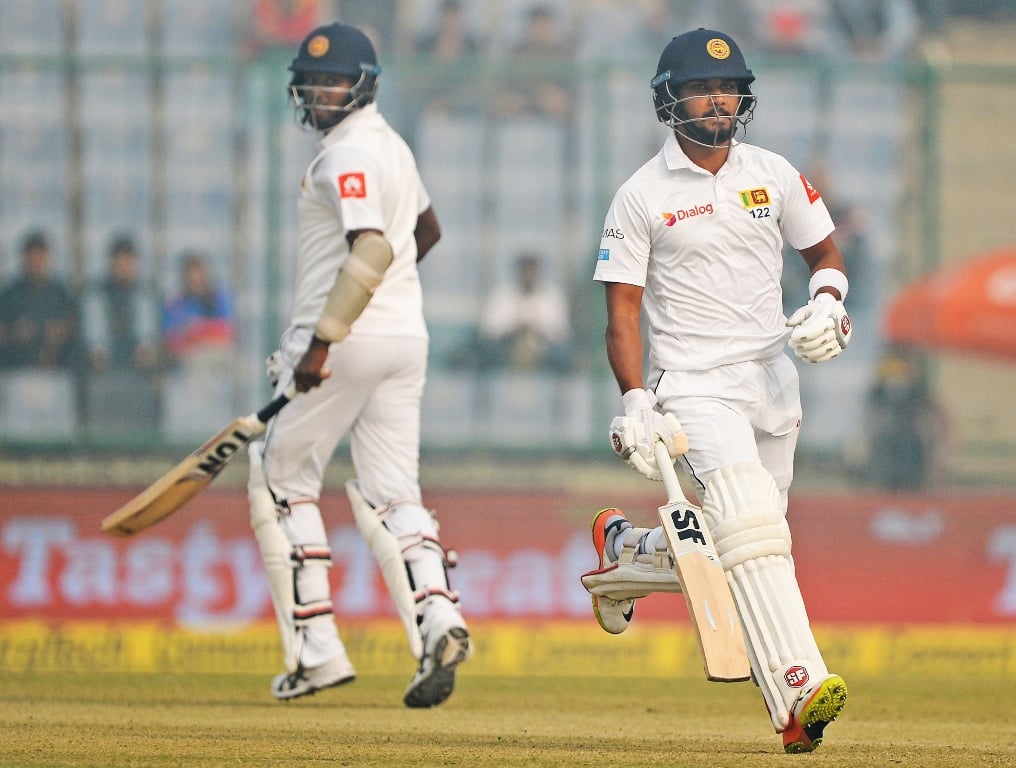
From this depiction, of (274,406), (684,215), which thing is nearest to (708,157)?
(684,215)

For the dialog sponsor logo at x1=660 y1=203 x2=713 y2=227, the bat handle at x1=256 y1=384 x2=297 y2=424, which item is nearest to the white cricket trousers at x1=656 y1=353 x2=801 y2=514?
the dialog sponsor logo at x1=660 y1=203 x2=713 y2=227

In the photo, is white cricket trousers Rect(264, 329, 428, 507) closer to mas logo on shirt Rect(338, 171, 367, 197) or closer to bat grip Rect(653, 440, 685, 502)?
mas logo on shirt Rect(338, 171, 367, 197)

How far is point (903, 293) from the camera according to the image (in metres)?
9.92

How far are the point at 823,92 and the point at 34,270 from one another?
13.9 feet

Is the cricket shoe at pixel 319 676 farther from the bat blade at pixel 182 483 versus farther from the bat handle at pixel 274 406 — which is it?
the bat handle at pixel 274 406

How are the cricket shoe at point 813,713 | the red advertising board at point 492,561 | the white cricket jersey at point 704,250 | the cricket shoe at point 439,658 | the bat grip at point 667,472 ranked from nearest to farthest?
the cricket shoe at point 813,713, the bat grip at point 667,472, the white cricket jersey at point 704,250, the cricket shoe at point 439,658, the red advertising board at point 492,561

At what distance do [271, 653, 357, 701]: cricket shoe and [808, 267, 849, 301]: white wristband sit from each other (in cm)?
184

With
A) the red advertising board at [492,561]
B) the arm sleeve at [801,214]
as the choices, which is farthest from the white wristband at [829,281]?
the red advertising board at [492,561]

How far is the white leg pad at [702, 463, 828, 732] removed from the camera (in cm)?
417

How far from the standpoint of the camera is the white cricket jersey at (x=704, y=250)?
182 inches

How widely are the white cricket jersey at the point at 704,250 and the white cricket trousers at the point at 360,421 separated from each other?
1.06 metres

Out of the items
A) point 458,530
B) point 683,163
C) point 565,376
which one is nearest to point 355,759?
point 683,163

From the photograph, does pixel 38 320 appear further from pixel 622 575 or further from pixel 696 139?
pixel 696 139

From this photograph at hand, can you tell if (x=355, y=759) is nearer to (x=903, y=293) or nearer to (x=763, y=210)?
(x=763, y=210)
